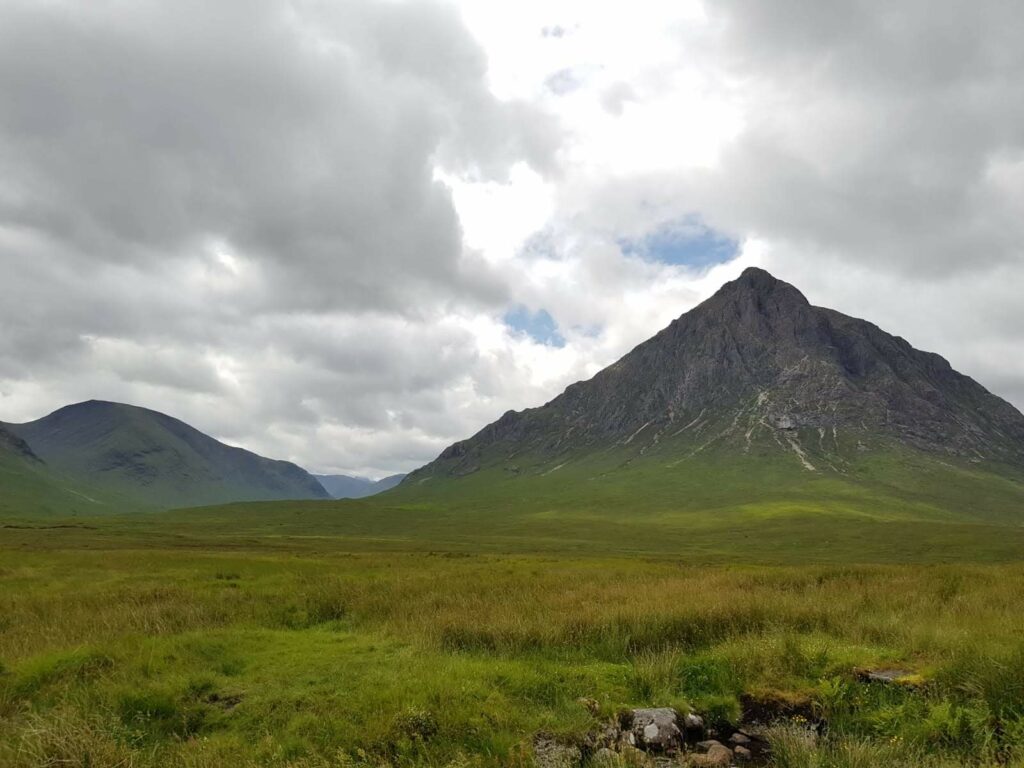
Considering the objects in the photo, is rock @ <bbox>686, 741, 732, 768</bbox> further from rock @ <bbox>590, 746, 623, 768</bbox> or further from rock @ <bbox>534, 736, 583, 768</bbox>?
rock @ <bbox>534, 736, 583, 768</bbox>

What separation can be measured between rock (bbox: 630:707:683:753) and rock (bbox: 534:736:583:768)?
1041mm

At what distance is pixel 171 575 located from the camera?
30.5 metres

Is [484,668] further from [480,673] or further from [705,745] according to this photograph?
[705,745]

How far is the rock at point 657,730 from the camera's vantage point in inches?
332

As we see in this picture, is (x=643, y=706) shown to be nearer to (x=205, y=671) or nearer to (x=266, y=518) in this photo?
(x=205, y=671)

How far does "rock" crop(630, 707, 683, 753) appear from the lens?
8.45 metres

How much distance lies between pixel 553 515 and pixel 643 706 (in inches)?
6747

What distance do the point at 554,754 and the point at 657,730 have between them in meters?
1.69

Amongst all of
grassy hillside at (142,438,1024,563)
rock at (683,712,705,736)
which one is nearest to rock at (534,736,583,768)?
rock at (683,712,705,736)

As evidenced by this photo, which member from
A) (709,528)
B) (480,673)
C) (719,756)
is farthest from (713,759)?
(709,528)

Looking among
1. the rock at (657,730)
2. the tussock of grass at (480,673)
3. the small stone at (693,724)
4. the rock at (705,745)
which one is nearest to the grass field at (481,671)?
the tussock of grass at (480,673)

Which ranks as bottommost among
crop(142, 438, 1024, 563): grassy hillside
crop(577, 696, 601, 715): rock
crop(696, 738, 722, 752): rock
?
crop(142, 438, 1024, 563): grassy hillside

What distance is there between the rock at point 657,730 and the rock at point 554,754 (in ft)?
3.42

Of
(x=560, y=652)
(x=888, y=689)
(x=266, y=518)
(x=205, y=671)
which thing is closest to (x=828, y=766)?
(x=888, y=689)
